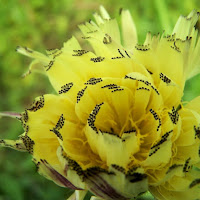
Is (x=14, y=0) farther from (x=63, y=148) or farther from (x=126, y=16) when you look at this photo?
(x=63, y=148)

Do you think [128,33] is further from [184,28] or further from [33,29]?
[33,29]

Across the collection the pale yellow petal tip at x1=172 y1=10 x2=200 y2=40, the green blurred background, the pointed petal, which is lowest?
the pale yellow petal tip at x1=172 y1=10 x2=200 y2=40

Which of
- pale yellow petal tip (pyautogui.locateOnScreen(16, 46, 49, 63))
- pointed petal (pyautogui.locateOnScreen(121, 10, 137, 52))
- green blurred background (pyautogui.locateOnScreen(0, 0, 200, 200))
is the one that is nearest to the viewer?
pale yellow petal tip (pyautogui.locateOnScreen(16, 46, 49, 63))

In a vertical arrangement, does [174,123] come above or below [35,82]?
below

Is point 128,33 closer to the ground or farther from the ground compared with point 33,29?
closer to the ground

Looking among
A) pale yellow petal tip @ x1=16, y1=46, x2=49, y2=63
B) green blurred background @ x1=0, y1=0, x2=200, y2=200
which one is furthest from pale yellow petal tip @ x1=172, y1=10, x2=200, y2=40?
green blurred background @ x1=0, y1=0, x2=200, y2=200

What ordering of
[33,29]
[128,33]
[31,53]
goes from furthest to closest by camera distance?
1. [33,29]
2. [128,33]
3. [31,53]

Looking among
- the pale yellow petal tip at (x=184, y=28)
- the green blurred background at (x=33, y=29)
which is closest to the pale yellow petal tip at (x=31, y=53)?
the pale yellow petal tip at (x=184, y=28)

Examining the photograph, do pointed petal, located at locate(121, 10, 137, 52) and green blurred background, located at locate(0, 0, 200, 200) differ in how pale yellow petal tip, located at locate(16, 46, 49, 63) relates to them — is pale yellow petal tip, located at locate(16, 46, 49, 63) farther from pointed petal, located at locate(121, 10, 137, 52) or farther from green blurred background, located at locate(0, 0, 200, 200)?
green blurred background, located at locate(0, 0, 200, 200)

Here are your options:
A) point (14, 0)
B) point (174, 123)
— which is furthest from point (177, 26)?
point (14, 0)

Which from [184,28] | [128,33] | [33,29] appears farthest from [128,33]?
[33,29]

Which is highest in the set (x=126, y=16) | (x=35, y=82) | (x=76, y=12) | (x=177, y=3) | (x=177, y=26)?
(x=76, y=12)
